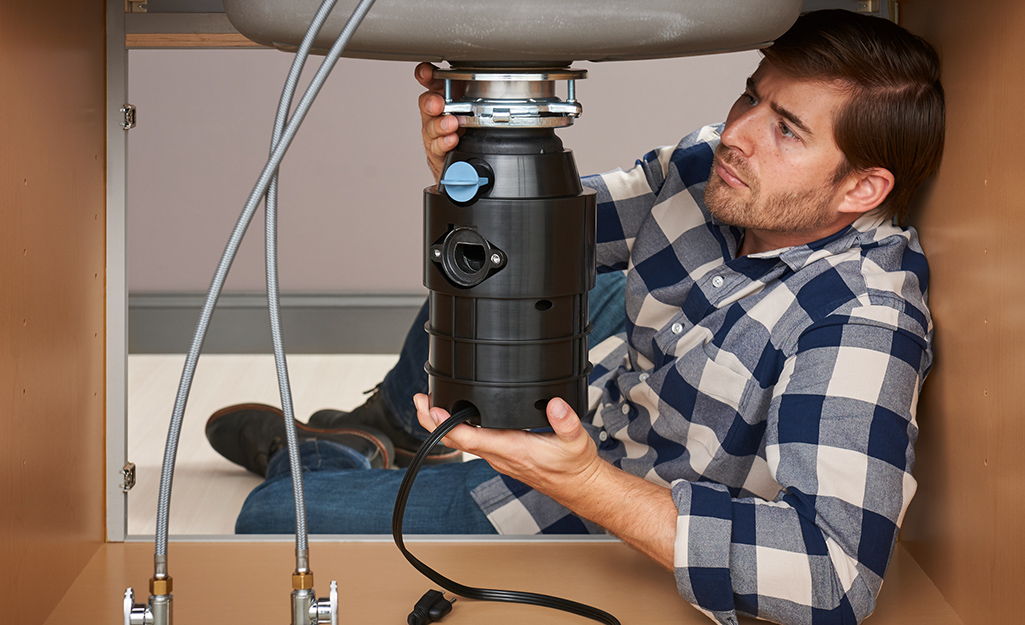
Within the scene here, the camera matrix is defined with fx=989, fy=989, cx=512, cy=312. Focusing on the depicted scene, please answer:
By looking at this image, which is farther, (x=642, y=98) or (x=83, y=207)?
(x=642, y=98)

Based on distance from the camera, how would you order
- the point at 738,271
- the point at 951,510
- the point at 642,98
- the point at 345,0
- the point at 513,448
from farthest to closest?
the point at 642,98 → the point at 738,271 → the point at 951,510 → the point at 513,448 → the point at 345,0

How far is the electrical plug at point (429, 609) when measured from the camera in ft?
2.43

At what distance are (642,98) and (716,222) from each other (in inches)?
67.6

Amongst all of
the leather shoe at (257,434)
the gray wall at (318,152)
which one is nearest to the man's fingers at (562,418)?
the leather shoe at (257,434)

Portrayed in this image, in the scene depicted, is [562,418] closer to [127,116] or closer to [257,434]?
[127,116]

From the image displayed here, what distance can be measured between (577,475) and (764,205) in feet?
1.06

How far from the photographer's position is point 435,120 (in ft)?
2.52

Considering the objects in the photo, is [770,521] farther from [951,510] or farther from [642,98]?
[642,98]

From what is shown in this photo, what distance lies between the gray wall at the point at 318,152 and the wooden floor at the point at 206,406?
251 mm

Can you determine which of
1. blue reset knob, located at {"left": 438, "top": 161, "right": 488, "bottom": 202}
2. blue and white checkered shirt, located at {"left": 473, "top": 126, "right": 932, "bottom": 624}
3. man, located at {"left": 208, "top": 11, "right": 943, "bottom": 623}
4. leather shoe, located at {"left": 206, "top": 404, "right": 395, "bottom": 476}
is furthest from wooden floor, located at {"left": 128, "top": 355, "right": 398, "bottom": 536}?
blue reset knob, located at {"left": 438, "top": 161, "right": 488, "bottom": 202}

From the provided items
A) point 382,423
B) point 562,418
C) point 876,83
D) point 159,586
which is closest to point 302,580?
point 159,586

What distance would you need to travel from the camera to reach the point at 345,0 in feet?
1.72

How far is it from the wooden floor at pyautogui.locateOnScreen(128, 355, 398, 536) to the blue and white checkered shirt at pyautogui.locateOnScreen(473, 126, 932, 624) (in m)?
0.84

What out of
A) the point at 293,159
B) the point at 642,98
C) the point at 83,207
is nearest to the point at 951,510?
the point at 83,207
